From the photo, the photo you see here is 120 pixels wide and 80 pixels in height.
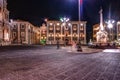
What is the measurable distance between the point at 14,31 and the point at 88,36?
4441cm

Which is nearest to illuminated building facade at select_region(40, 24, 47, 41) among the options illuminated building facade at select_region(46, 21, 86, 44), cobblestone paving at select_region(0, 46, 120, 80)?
illuminated building facade at select_region(46, 21, 86, 44)

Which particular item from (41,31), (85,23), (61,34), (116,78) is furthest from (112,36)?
(116,78)

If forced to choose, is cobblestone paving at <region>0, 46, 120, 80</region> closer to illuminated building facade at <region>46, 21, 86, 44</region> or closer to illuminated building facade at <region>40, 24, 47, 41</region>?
illuminated building facade at <region>46, 21, 86, 44</region>

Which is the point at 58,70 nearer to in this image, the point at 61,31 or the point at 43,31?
the point at 61,31

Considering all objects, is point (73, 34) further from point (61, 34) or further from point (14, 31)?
point (14, 31)

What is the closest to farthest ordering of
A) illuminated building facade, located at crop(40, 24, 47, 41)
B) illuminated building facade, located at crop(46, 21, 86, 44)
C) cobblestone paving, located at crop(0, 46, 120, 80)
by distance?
1. cobblestone paving, located at crop(0, 46, 120, 80)
2. illuminated building facade, located at crop(46, 21, 86, 44)
3. illuminated building facade, located at crop(40, 24, 47, 41)

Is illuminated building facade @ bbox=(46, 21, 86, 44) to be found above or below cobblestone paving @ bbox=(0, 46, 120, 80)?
above

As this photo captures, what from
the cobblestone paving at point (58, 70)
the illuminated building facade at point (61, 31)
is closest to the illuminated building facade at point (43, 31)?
the illuminated building facade at point (61, 31)

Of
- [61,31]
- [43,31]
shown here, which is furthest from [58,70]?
[43,31]

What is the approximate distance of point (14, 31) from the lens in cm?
9031

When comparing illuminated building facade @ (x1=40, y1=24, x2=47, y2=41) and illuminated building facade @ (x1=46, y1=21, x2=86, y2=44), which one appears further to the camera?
illuminated building facade @ (x1=40, y1=24, x2=47, y2=41)

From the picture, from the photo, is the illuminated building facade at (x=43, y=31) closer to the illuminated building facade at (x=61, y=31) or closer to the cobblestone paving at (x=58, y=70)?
the illuminated building facade at (x=61, y=31)

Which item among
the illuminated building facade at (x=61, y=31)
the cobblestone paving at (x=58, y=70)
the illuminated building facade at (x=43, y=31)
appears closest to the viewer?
the cobblestone paving at (x=58, y=70)

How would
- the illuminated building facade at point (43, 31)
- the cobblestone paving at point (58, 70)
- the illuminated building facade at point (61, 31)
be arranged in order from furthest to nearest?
the illuminated building facade at point (43, 31), the illuminated building facade at point (61, 31), the cobblestone paving at point (58, 70)
